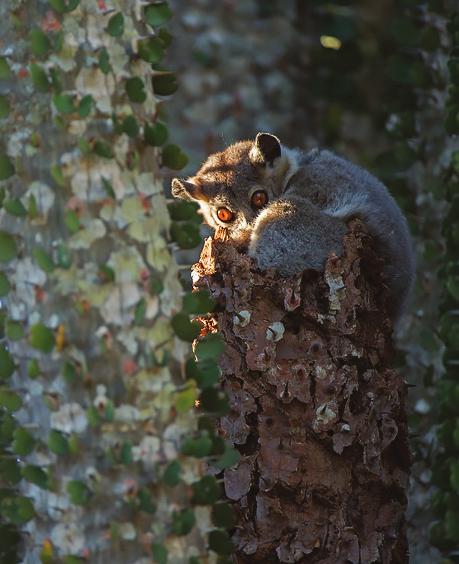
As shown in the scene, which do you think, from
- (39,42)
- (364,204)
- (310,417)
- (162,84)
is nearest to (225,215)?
(364,204)

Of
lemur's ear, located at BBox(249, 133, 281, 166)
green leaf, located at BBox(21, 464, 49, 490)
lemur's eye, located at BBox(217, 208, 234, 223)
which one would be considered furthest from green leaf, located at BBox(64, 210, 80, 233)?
lemur's ear, located at BBox(249, 133, 281, 166)

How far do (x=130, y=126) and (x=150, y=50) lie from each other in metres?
0.29

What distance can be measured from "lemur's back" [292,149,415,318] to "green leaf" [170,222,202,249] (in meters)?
1.80

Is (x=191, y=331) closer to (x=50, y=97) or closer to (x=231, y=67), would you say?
(x=50, y=97)

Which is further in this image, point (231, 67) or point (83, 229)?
point (231, 67)

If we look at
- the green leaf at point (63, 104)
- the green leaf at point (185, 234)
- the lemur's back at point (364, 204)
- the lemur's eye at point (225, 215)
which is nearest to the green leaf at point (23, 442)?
the green leaf at point (185, 234)

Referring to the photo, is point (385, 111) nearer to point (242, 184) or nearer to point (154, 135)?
point (242, 184)

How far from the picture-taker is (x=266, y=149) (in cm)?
584

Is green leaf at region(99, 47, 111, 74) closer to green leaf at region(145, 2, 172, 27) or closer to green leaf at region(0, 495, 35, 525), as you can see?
green leaf at region(145, 2, 172, 27)

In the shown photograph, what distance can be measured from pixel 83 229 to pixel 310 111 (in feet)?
20.3

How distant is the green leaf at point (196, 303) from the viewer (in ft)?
11.9

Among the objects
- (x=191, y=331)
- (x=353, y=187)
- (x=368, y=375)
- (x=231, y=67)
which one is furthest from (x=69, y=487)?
(x=231, y=67)

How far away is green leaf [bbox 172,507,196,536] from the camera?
11.0 ft

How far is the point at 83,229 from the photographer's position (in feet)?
11.0
